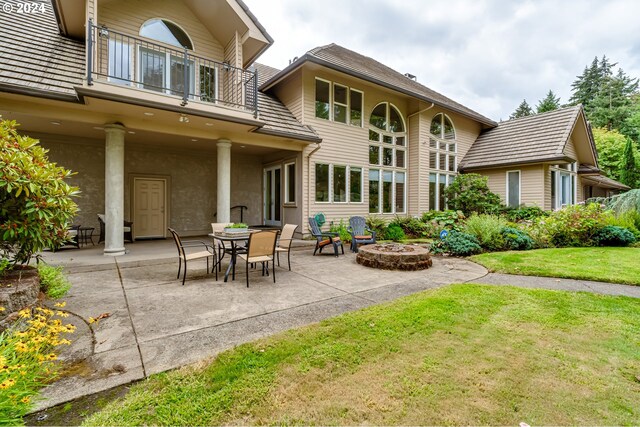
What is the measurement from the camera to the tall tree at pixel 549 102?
36694 millimetres

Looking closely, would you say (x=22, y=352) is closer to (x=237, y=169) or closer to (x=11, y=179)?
(x=11, y=179)

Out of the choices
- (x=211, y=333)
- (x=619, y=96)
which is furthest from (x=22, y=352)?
(x=619, y=96)

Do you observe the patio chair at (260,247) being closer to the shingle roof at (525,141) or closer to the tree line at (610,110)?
the shingle roof at (525,141)

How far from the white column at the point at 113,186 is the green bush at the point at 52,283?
2.72 metres

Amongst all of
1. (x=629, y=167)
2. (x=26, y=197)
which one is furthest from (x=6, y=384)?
(x=629, y=167)

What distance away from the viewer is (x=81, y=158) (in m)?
9.06

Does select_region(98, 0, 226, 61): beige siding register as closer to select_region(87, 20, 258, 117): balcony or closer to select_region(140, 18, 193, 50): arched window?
select_region(140, 18, 193, 50): arched window

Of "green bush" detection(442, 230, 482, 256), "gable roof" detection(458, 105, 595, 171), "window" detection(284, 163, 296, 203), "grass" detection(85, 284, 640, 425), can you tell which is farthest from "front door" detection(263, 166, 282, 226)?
"gable roof" detection(458, 105, 595, 171)

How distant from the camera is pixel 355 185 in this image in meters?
11.6

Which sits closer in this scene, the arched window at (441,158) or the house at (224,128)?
the house at (224,128)

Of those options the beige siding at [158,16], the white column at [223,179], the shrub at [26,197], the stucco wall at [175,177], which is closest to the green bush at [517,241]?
the white column at [223,179]

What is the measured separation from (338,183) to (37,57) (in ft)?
29.6

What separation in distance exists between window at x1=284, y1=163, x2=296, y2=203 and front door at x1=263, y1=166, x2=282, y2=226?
1.53 ft

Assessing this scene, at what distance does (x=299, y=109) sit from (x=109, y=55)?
5582 mm
